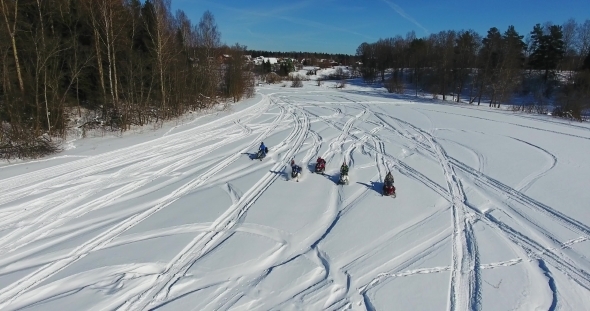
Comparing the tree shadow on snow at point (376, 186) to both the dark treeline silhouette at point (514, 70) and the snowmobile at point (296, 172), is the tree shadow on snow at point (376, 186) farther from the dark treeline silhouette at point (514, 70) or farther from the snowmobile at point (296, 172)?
the dark treeline silhouette at point (514, 70)

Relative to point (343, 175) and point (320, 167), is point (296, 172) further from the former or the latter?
point (343, 175)

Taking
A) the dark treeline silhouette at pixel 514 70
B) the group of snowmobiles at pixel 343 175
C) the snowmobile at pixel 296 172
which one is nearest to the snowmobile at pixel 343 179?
the group of snowmobiles at pixel 343 175

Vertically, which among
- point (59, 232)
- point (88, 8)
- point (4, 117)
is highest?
point (88, 8)

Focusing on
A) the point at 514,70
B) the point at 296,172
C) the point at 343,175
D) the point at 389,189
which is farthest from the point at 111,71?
the point at 514,70

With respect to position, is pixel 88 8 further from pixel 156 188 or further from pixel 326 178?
pixel 326 178

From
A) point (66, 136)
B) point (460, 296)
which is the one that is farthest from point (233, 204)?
point (66, 136)
